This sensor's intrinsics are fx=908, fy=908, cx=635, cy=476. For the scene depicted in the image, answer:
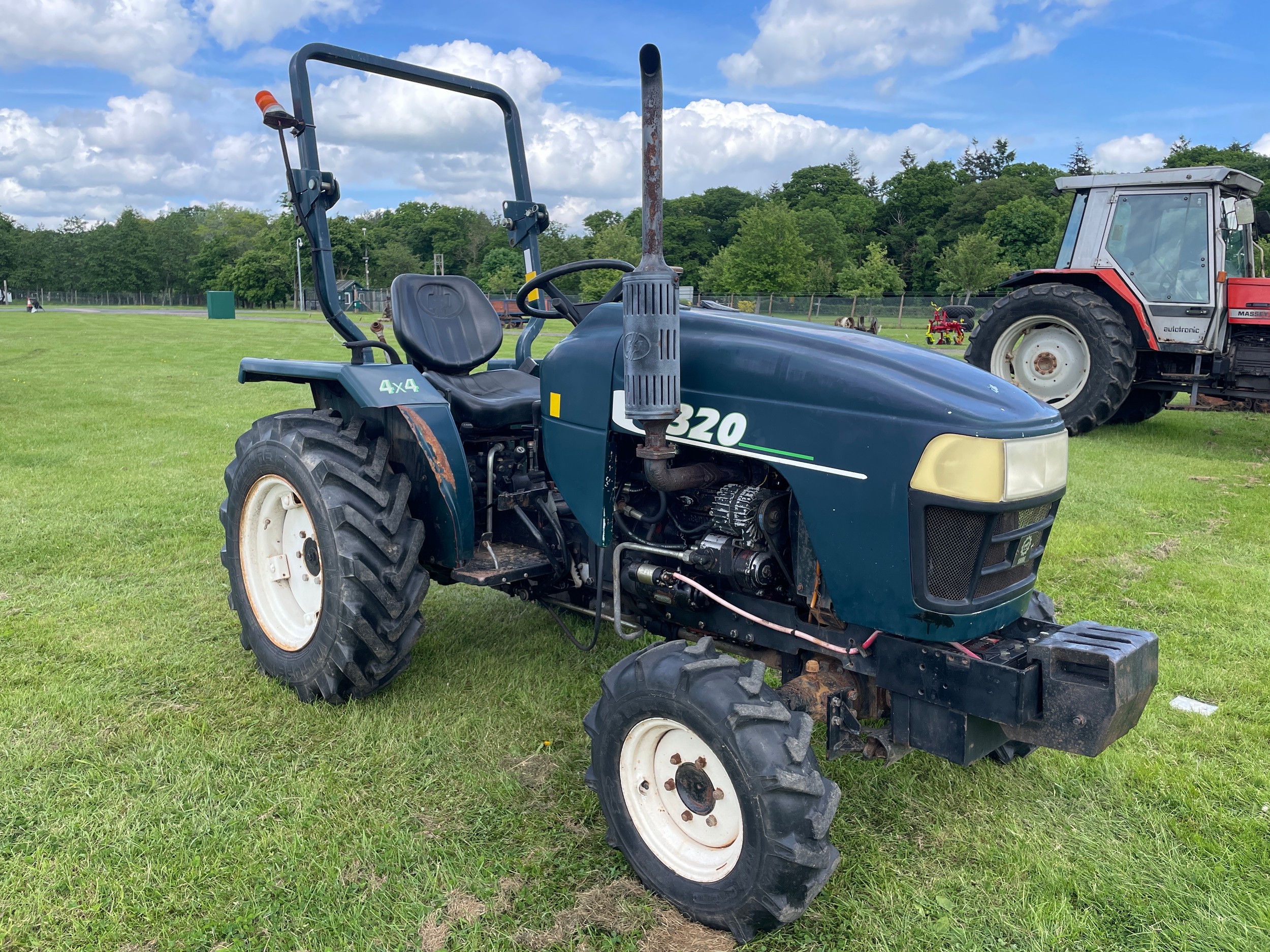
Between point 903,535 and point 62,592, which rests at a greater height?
point 903,535

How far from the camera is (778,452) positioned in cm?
234

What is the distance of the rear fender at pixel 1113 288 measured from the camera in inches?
344

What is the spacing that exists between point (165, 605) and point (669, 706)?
9.80 feet

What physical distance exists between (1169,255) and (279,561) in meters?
8.73

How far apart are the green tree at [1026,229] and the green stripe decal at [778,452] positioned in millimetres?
54260

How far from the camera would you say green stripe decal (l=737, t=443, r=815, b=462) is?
228cm

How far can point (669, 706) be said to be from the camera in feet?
7.34

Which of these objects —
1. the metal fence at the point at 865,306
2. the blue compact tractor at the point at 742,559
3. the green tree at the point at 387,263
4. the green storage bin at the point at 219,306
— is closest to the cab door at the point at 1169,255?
the green tree at the point at 387,263

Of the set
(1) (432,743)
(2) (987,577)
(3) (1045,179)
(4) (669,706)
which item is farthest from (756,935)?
(3) (1045,179)

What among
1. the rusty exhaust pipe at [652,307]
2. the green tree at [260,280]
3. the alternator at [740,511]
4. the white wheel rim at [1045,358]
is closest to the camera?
the rusty exhaust pipe at [652,307]

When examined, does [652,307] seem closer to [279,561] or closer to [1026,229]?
[279,561]

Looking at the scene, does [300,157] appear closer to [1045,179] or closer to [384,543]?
[384,543]

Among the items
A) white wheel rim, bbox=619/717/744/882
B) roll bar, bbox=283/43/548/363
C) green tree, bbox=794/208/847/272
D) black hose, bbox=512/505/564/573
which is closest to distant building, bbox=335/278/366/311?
roll bar, bbox=283/43/548/363

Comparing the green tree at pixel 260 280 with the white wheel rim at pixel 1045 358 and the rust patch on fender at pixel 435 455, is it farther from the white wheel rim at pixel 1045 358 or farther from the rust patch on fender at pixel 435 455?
the rust patch on fender at pixel 435 455
